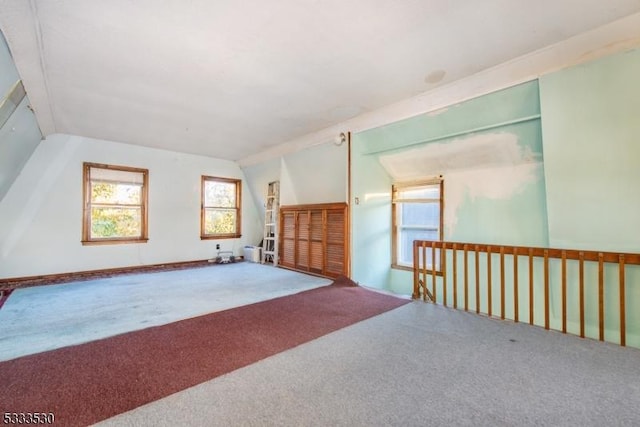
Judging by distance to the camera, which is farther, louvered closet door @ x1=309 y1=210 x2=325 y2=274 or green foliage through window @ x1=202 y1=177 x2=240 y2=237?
green foliage through window @ x1=202 y1=177 x2=240 y2=237

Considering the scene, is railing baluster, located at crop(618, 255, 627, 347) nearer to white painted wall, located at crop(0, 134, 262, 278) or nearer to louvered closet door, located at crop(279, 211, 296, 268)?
louvered closet door, located at crop(279, 211, 296, 268)

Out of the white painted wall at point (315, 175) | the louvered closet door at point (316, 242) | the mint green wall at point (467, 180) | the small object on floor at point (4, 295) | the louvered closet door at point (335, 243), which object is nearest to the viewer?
Result: the mint green wall at point (467, 180)

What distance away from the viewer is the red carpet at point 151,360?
1616 millimetres

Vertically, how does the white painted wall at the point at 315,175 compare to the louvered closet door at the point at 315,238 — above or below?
above

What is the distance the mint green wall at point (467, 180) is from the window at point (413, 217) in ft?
0.51

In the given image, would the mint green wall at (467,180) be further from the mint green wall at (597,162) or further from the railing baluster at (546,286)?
the railing baluster at (546,286)

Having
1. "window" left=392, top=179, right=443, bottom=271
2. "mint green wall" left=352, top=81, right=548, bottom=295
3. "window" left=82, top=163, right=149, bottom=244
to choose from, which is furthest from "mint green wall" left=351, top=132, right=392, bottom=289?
"window" left=82, top=163, right=149, bottom=244

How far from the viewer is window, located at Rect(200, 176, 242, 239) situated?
6668 millimetres

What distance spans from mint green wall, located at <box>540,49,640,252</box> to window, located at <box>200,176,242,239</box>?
6.30m

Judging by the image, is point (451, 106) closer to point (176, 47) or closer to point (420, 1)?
point (420, 1)

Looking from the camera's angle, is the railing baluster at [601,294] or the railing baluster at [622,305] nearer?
the railing baluster at [622,305]

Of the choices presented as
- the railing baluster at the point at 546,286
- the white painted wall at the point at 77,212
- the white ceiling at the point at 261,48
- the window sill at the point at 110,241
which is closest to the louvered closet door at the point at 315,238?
the white ceiling at the point at 261,48

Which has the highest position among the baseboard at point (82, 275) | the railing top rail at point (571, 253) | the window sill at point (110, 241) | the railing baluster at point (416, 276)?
the railing top rail at point (571, 253)

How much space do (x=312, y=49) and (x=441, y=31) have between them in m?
1.14
